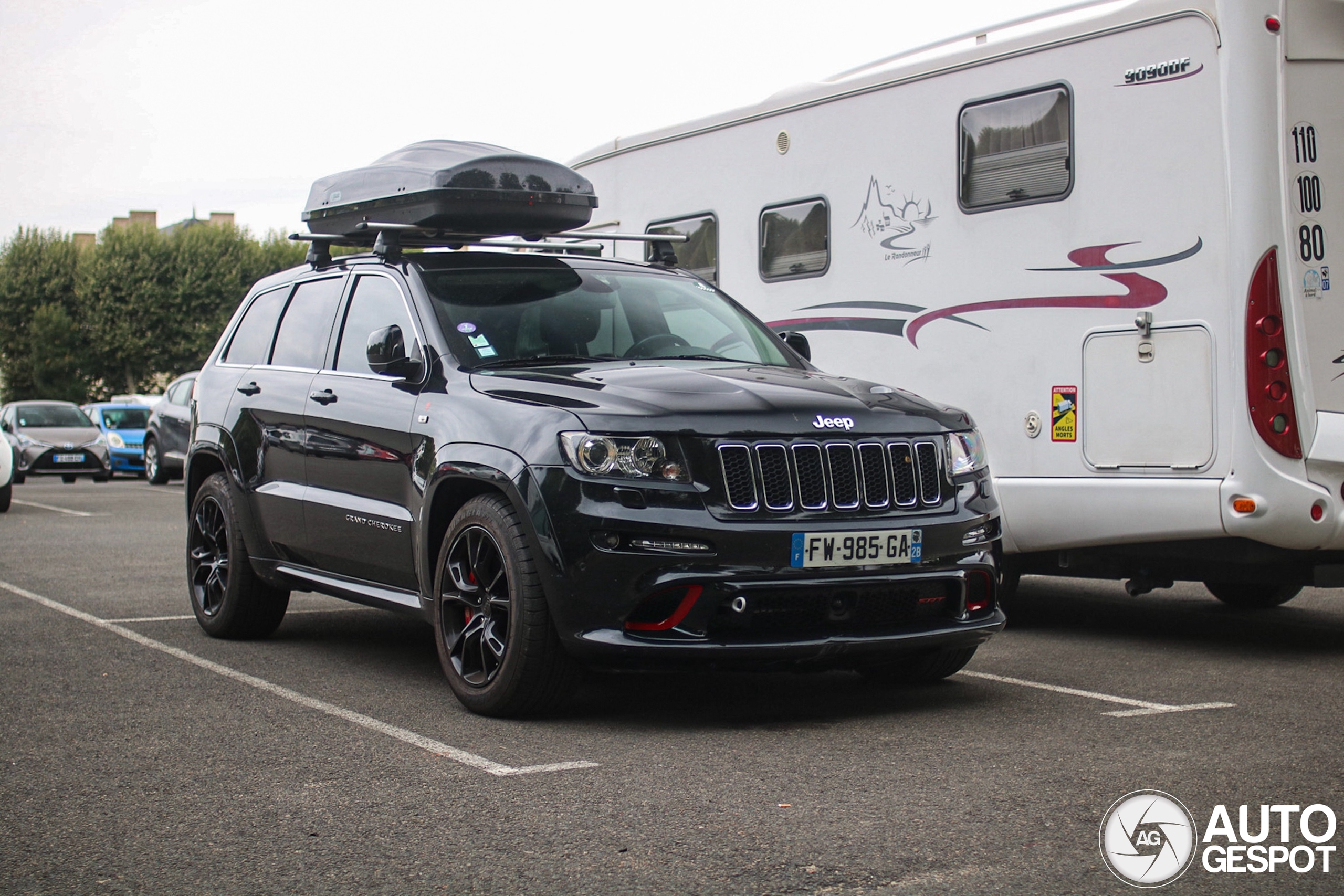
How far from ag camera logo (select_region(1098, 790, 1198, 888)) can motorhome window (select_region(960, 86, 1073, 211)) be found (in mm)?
4147

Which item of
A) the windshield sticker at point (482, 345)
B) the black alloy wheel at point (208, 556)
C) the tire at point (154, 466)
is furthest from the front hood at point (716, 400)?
the tire at point (154, 466)

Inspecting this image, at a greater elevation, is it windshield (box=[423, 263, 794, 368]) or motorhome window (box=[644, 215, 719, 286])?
motorhome window (box=[644, 215, 719, 286])

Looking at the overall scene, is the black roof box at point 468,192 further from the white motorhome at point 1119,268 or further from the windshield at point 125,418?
the windshield at point 125,418

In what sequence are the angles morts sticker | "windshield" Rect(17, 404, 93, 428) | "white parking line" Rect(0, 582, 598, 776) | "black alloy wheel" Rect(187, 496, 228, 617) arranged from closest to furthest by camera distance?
"white parking line" Rect(0, 582, 598, 776) < the angles morts sticker < "black alloy wheel" Rect(187, 496, 228, 617) < "windshield" Rect(17, 404, 93, 428)

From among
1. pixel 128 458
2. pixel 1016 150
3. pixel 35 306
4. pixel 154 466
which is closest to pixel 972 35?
pixel 1016 150

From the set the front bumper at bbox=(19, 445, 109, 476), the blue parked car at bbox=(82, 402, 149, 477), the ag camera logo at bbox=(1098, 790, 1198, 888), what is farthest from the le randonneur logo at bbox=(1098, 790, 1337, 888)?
the blue parked car at bbox=(82, 402, 149, 477)

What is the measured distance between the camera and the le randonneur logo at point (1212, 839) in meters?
3.94

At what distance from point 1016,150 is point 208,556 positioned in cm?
486

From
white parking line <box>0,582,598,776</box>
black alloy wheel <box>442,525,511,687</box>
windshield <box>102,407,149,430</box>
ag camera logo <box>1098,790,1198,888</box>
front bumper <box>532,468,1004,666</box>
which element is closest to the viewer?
Answer: ag camera logo <box>1098,790,1198,888</box>

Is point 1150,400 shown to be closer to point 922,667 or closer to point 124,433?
point 922,667

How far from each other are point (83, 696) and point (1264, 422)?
529 centimetres

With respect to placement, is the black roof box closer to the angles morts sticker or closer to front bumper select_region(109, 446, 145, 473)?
the angles morts sticker

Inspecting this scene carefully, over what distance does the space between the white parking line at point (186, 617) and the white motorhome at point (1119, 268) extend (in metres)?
3.27

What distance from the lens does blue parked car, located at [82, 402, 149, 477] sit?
2969 centimetres
